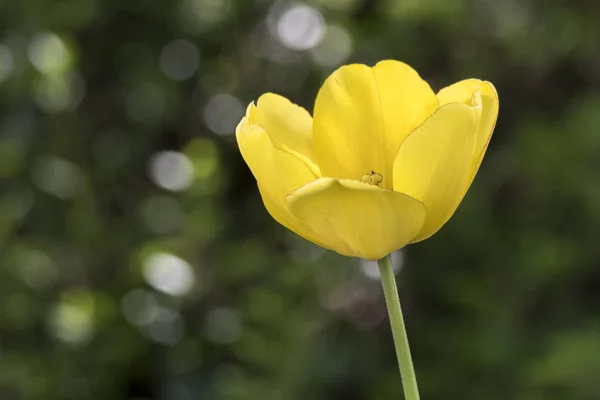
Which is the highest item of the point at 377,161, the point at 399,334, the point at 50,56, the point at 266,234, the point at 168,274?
the point at 50,56

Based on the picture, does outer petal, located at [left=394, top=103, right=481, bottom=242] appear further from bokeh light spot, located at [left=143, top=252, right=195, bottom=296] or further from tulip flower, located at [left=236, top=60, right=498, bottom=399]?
bokeh light spot, located at [left=143, top=252, right=195, bottom=296]

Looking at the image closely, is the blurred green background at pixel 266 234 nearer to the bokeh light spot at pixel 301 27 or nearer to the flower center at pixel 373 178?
the bokeh light spot at pixel 301 27

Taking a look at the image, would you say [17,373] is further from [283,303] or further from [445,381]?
[445,381]

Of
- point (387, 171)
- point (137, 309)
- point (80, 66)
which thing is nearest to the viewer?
point (387, 171)

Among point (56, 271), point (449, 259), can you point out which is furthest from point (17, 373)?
point (449, 259)

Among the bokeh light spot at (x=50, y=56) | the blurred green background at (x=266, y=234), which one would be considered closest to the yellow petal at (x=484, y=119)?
the blurred green background at (x=266, y=234)

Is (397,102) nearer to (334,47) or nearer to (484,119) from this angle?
(484,119)

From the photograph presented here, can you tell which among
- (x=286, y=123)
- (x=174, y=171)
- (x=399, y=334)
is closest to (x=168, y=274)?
(x=174, y=171)

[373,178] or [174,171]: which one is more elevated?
[174,171]
